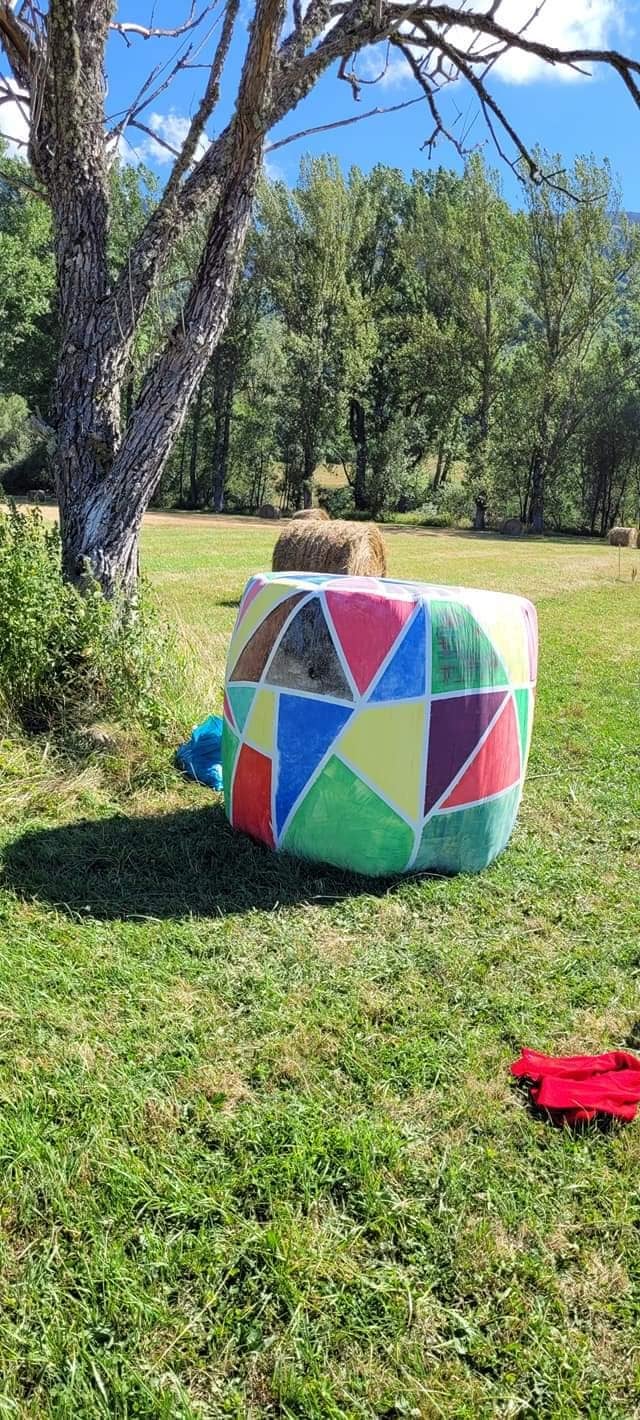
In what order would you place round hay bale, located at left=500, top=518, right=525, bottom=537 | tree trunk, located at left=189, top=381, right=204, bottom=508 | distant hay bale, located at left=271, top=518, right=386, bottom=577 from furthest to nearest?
tree trunk, located at left=189, top=381, right=204, bottom=508 < round hay bale, located at left=500, top=518, right=525, bottom=537 < distant hay bale, located at left=271, top=518, right=386, bottom=577

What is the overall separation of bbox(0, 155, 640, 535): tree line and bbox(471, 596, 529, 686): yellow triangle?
33908 millimetres

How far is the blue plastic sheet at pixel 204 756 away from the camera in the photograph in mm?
5160

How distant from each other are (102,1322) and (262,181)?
21.4ft

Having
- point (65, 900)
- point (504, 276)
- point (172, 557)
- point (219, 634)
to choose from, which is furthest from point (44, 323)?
point (65, 900)

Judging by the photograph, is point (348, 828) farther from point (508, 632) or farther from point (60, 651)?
point (60, 651)

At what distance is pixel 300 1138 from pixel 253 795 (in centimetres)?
194

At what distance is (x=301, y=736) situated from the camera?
3877mm

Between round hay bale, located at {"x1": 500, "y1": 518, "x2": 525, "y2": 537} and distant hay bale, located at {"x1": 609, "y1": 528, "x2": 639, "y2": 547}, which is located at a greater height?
round hay bale, located at {"x1": 500, "y1": 518, "x2": 525, "y2": 537}

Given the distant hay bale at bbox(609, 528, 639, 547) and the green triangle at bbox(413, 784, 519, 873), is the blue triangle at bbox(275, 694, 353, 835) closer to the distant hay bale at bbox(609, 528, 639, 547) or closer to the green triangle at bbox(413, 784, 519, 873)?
the green triangle at bbox(413, 784, 519, 873)

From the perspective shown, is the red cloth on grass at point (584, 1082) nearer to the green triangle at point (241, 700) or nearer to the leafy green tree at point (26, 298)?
the green triangle at point (241, 700)

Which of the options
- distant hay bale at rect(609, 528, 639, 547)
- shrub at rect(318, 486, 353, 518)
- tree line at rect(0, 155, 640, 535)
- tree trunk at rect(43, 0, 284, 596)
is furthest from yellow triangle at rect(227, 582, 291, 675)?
shrub at rect(318, 486, 353, 518)

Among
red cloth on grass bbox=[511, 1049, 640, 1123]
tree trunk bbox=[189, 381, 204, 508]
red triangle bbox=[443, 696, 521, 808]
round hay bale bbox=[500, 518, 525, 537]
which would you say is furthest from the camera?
tree trunk bbox=[189, 381, 204, 508]

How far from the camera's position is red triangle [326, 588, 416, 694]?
149 inches

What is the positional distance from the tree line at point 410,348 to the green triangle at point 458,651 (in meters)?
34.1
